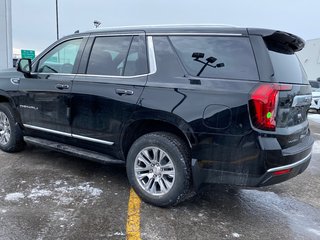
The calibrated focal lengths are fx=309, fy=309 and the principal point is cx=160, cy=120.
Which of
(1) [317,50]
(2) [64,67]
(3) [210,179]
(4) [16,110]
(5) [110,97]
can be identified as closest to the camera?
(3) [210,179]

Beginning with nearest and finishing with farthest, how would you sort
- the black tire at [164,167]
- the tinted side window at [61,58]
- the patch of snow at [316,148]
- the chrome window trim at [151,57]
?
the black tire at [164,167] < the chrome window trim at [151,57] < the tinted side window at [61,58] < the patch of snow at [316,148]

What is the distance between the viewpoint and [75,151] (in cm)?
407

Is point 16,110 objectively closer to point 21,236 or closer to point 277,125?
point 21,236

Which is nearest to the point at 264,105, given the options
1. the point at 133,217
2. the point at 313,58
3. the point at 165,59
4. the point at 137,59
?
the point at 165,59

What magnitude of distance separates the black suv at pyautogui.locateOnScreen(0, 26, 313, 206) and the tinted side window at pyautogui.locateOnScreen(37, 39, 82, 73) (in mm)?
22

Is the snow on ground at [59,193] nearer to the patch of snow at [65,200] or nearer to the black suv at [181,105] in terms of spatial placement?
the patch of snow at [65,200]

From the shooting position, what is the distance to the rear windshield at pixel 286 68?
2.96 meters

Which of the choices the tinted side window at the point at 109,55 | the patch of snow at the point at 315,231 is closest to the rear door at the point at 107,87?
the tinted side window at the point at 109,55

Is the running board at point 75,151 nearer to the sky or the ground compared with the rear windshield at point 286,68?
nearer to the ground

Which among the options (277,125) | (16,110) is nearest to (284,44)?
(277,125)

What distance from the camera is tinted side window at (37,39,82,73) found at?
4.21 m

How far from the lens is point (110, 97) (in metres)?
3.63

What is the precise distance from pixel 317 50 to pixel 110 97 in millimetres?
23523

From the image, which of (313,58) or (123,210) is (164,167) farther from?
(313,58)
